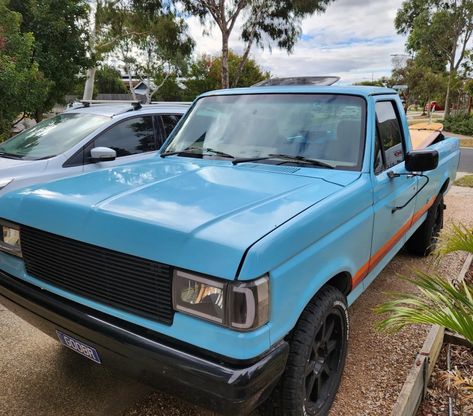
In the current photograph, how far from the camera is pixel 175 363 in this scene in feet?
5.90

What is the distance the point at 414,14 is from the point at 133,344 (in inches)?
1270

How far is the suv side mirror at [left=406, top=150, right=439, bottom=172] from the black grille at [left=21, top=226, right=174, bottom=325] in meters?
2.05

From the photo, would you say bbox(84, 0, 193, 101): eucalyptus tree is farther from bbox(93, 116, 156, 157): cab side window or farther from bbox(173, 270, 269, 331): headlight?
bbox(173, 270, 269, 331): headlight

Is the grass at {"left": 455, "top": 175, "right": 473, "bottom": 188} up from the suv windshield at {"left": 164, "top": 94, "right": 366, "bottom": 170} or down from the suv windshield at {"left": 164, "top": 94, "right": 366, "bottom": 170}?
down

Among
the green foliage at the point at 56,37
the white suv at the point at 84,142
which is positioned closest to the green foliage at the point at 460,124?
the green foliage at the point at 56,37

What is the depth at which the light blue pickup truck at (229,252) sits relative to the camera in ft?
5.83

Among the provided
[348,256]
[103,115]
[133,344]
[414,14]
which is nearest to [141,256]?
[133,344]

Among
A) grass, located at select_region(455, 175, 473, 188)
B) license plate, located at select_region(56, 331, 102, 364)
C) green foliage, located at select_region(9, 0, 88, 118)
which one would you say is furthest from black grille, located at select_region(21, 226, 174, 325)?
grass, located at select_region(455, 175, 473, 188)

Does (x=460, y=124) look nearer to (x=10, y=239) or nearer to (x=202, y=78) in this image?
(x=202, y=78)

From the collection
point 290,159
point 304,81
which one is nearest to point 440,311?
point 290,159

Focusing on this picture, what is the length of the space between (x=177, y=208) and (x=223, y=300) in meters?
0.56

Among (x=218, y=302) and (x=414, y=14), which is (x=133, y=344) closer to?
(x=218, y=302)

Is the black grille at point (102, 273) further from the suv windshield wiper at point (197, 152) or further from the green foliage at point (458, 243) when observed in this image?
the green foliage at point (458, 243)

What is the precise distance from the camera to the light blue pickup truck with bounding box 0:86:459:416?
178 cm
